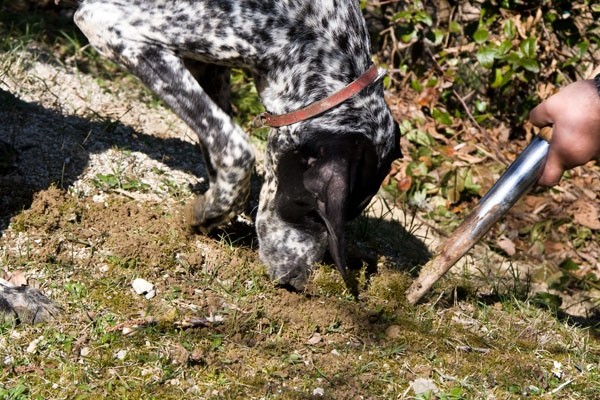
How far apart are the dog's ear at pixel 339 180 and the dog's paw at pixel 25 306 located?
112 cm

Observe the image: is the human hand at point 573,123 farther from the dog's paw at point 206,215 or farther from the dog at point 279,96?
the dog's paw at point 206,215

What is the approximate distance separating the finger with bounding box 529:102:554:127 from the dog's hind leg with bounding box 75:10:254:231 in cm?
124

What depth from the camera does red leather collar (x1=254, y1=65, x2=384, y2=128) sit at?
3.87m

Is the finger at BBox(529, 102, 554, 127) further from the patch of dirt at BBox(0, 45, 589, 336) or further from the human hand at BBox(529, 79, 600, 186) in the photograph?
the patch of dirt at BBox(0, 45, 589, 336)

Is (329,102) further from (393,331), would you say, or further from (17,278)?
(17,278)

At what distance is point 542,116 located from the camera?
11.6 ft

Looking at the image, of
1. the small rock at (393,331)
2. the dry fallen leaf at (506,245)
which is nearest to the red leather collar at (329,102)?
the small rock at (393,331)

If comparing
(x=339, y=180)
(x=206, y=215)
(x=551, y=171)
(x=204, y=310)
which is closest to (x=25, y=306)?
(x=204, y=310)

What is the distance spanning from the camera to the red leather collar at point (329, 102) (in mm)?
3867

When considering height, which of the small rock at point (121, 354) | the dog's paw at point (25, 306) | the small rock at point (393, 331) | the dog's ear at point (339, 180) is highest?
the dog's ear at point (339, 180)

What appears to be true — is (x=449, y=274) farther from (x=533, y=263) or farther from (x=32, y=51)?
(x=32, y=51)

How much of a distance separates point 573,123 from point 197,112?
1.63 metres

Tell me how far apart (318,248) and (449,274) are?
918 mm

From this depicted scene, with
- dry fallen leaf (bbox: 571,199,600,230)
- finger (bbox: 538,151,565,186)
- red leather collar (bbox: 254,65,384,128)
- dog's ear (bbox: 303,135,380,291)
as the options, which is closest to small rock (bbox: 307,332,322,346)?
dog's ear (bbox: 303,135,380,291)
